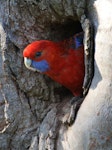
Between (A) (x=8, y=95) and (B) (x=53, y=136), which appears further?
(A) (x=8, y=95)

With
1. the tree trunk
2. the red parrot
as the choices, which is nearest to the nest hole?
the tree trunk

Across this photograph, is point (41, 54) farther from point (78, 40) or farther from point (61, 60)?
point (78, 40)

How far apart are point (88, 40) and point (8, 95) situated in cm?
94

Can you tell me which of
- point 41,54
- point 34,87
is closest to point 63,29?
point 41,54

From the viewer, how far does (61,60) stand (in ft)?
9.68

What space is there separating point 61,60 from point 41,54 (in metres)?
0.18

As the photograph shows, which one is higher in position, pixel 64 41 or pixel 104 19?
pixel 104 19

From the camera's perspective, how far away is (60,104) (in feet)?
10.1

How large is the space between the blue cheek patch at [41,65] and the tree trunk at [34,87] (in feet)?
Answer: 0.54

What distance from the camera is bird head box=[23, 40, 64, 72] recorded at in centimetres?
284

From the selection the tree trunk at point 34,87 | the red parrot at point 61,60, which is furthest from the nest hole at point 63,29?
the red parrot at point 61,60

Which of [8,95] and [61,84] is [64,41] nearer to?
[61,84]

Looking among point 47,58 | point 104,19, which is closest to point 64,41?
point 47,58

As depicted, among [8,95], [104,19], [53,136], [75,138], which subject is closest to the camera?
[104,19]
